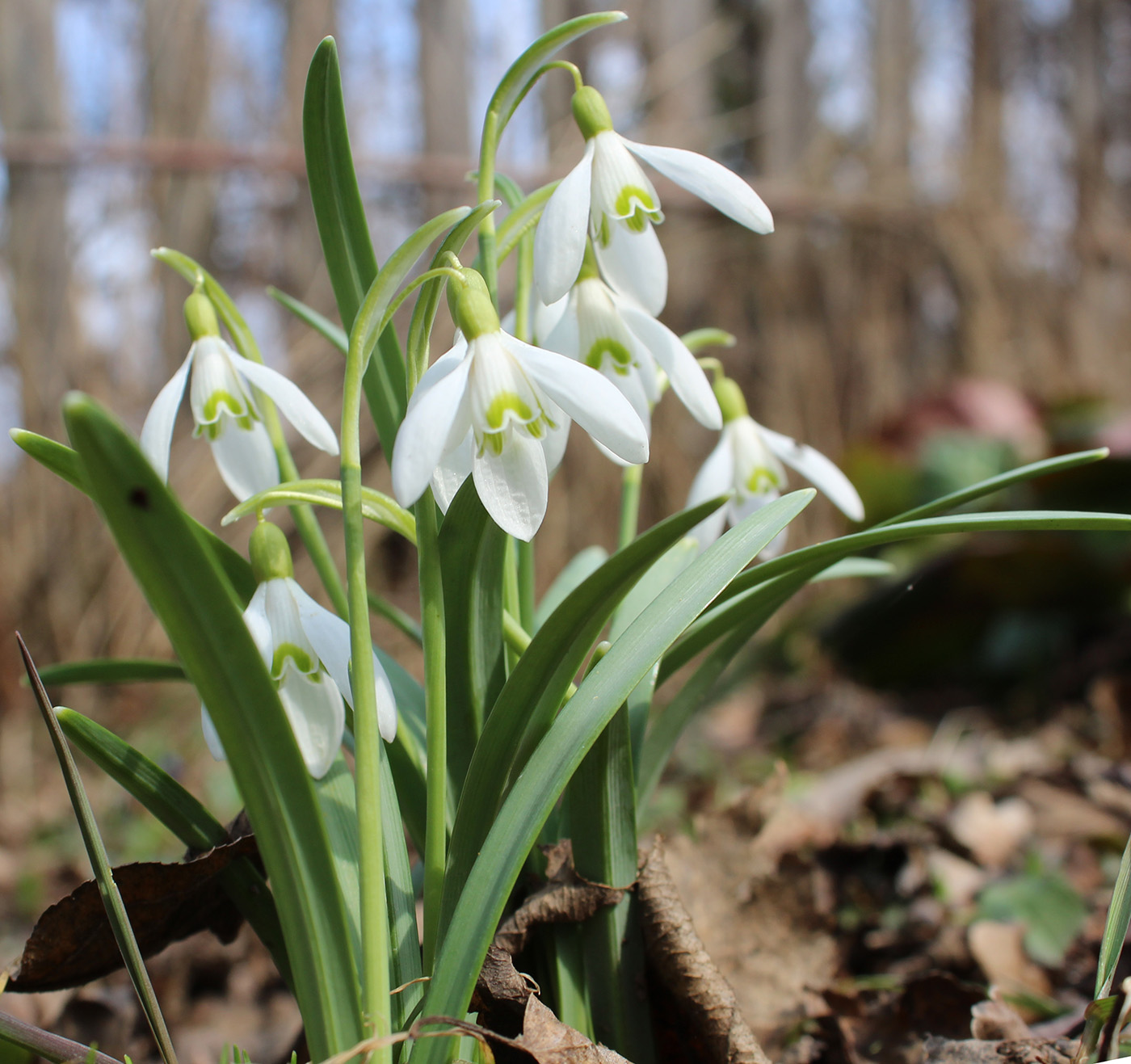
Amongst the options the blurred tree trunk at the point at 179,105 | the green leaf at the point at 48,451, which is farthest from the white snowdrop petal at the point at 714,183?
the blurred tree trunk at the point at 179,105

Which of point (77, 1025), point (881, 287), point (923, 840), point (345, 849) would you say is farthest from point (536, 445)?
point (881, 287)

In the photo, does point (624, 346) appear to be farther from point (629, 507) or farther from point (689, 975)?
point (689, 975)

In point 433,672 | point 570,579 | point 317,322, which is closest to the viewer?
point 433,672

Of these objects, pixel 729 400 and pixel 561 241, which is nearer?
pixel 561 241

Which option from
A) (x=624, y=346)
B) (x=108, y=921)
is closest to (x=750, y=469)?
(x=624, y=346)

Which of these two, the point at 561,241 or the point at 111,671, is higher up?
the point at 561,241

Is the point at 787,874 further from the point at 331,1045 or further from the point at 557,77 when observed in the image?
the point at 557,77
